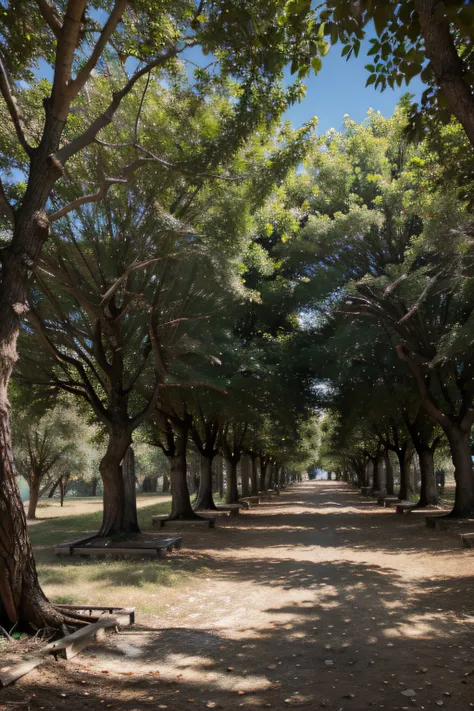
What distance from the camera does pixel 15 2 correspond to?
21.2 feet

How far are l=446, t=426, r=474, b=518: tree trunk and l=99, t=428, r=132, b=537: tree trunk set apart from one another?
11020mm

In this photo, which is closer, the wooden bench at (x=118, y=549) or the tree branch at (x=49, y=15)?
the tree branch at (x=49, y=15)

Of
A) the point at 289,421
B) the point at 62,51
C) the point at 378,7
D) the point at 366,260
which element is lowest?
the point at 289,421

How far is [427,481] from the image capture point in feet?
83.8

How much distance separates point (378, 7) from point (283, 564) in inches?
412

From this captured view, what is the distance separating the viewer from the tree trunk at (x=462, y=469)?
59.8 feet

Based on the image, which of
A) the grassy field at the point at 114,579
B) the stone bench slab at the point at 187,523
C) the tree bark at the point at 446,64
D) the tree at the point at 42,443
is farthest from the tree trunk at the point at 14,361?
the tree at the point at 42,443


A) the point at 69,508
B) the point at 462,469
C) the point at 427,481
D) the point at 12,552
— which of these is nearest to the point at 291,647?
the point at 12,552

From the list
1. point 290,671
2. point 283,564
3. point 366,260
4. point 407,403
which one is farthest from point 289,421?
point 290,671

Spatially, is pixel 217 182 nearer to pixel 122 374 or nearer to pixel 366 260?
pixel 122 374

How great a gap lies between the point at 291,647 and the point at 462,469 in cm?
1444

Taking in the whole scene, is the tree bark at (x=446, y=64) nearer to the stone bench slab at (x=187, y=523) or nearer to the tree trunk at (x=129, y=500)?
the tree trunk at (x=129, y=500)

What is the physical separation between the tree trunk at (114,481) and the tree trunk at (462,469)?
11.0 m

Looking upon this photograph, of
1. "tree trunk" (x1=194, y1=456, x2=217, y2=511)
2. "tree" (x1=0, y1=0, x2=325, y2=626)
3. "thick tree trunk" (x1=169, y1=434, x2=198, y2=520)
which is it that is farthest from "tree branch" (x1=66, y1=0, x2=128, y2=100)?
"tree trunk" (x1=194, y1=456, x2=217, y2=511)
